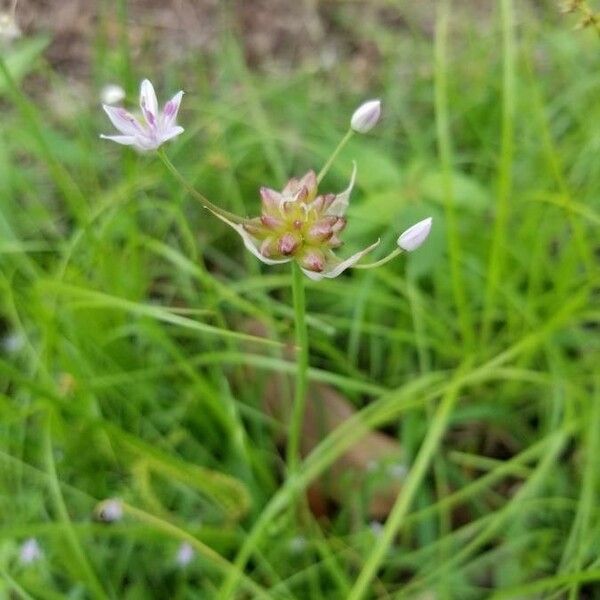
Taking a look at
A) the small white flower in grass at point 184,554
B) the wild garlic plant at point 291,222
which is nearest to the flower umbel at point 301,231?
the wild garlic plant at point 291,222

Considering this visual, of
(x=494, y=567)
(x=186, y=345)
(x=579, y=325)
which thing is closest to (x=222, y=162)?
(x=186, y=345)

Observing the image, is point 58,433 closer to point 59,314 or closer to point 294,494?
point 59,314

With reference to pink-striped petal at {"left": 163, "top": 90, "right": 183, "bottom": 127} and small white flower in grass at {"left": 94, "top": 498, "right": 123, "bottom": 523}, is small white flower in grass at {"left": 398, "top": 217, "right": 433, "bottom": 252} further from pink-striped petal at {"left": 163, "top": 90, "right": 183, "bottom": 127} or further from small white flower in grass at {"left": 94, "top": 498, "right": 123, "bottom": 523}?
small white flower in grass at {"left": 94, "top": 498, "right": 123, "bottom": 523}

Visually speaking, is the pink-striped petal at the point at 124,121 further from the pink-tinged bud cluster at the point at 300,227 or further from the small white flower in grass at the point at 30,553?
the small white flower in grass at the point at 30,553

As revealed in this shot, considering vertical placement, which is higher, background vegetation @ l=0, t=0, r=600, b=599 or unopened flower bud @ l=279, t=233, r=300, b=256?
unopened flower bud @ l=279, t=233, r=300, b=256

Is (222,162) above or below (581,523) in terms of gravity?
above

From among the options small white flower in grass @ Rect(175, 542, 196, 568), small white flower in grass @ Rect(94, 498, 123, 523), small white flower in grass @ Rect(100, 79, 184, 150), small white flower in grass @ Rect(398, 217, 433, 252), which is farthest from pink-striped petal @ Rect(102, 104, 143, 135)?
small white flower in grass @ Rect(175, 542, 196, 568)
